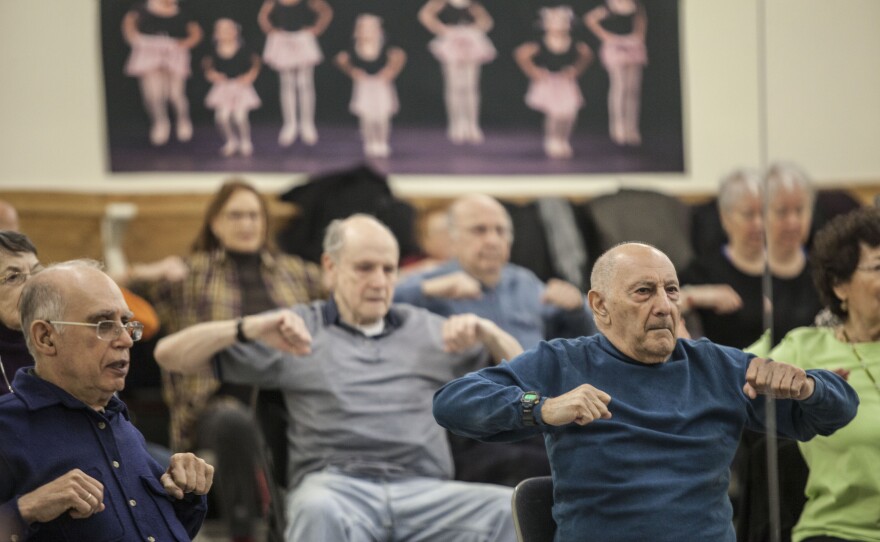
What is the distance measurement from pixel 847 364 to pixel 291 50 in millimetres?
2605

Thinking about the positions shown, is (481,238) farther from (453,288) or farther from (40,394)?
(40,394)

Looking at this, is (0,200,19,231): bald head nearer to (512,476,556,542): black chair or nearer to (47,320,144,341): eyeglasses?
(47,320,144,341): eyeglasses

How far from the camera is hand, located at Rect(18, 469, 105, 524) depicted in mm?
1876

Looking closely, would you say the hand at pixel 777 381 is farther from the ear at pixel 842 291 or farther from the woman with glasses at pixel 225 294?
the woman with glasses at pixel 225 294

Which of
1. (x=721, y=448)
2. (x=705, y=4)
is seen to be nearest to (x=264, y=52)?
(x=705, y=4)

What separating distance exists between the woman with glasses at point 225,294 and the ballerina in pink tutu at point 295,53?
1.82 feet

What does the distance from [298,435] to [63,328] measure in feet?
3.00

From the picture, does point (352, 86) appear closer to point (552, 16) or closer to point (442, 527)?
point (552, 16)

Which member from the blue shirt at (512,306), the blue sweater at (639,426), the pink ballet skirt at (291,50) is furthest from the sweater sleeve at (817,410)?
the pink ballet skirt at (291,50)

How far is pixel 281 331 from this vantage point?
9.07ft

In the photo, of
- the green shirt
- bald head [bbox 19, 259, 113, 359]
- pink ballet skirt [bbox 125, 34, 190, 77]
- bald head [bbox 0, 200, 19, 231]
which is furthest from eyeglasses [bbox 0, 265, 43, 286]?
pink ballet skirt [bbox 125, 34, 190, 77]

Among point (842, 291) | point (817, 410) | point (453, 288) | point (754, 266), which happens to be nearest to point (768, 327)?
point (842, 291)

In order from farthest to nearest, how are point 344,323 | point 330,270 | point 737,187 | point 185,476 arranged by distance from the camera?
point 737,187, point 330,270, point 344,323, point 185,476

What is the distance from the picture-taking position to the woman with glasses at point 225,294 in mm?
3578
